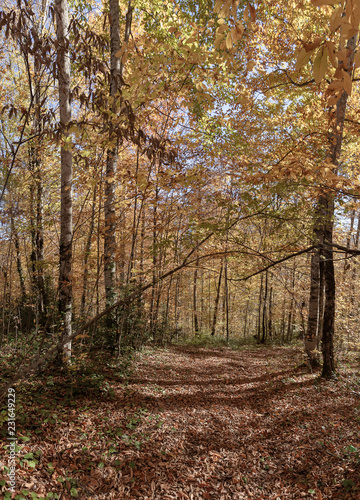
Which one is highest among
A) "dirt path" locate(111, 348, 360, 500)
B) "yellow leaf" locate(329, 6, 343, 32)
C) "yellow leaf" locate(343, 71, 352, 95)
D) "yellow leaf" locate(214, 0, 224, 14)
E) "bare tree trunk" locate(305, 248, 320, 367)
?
"yellow leaf" locate(214, 0, 224, 14)

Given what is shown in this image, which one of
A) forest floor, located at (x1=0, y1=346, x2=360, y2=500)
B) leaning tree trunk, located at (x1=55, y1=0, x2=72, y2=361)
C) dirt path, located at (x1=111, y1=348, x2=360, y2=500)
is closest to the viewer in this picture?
forest floor, located at (x1=0, y1=346, x2=360, y2=500)

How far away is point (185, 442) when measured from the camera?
13.5ft

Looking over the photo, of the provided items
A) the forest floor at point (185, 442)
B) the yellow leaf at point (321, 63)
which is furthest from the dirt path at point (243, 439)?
the yellow leaf at point (321, 63)

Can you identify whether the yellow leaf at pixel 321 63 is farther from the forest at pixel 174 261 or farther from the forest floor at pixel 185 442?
the forest floor at pixel 185 442

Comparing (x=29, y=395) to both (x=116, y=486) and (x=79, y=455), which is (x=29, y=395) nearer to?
(x=79, y=455)

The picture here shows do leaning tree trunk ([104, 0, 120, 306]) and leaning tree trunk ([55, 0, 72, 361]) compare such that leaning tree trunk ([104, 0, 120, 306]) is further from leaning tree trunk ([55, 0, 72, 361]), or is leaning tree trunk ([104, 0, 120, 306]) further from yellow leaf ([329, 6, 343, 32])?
yellow leaf ([329, 6, 343, 32])

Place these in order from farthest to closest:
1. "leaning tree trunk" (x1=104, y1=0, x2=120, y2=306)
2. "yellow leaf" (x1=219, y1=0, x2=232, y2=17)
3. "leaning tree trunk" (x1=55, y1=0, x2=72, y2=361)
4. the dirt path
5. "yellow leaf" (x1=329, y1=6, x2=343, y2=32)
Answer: "leaning tree trunk" (x1=104, y1=0, x2=120, y2=306), "leaning tree trunk" (x1=55, y1=0, x2=72, y2=361), the dirt path, "yellow leaf" (x1=219, y1=0, x2=232, y2=17), "yellow leaf" (x1=329, y1=6, x2=343, y2=32)

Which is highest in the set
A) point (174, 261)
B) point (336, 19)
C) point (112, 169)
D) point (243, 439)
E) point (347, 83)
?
point (112, 169)

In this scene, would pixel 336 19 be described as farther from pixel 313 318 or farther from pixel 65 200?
pixel 313 318

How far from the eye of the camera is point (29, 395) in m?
4.16

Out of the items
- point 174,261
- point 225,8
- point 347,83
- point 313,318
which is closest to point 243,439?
point 174,261

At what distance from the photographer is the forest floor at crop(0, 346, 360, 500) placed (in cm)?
305

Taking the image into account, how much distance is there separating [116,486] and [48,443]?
0.99 meters

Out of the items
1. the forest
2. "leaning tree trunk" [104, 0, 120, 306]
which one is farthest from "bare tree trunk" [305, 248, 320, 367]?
"leaning tree trunk" [104, 0, 120, 306]
